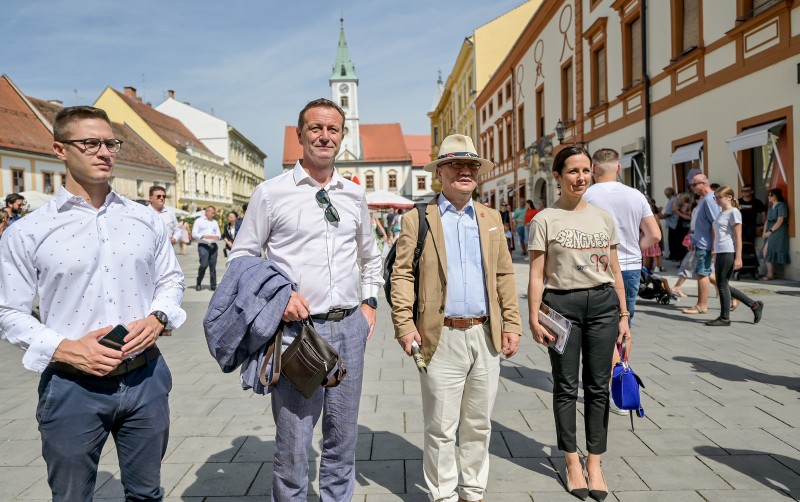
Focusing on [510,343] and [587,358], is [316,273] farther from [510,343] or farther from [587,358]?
[587,358]

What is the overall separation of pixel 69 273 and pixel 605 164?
3.69m

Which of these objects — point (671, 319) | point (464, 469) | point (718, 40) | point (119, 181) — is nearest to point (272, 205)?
point (464, 469)

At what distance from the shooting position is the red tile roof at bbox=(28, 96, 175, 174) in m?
42.6

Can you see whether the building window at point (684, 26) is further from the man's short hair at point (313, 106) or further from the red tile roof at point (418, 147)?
the red tile roof at point (418, 147)

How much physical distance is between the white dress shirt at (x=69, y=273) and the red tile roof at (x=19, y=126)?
129 feet

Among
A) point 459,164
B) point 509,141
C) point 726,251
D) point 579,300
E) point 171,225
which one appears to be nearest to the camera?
point 459,164

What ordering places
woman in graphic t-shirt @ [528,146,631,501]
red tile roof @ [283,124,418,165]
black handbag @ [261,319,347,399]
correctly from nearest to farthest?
black handbag @ [261,319,347,399] < woman in graphic t-shirt @ [528,146,631,501] < red tile roof @ [283,124,418,165]

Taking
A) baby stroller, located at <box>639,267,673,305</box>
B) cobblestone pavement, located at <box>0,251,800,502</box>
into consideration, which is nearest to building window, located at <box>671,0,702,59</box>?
baby stroller, located at <box>639,267,673,305</box>

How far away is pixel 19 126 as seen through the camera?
37750mm

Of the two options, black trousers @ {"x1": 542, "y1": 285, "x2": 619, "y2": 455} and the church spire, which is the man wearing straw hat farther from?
the church spire

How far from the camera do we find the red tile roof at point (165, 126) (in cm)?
5322

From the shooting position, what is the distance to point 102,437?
2.11 m

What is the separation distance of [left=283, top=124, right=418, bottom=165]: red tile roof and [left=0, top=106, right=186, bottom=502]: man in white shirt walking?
272ft

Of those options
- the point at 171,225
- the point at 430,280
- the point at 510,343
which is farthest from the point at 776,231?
the point at 171,225
